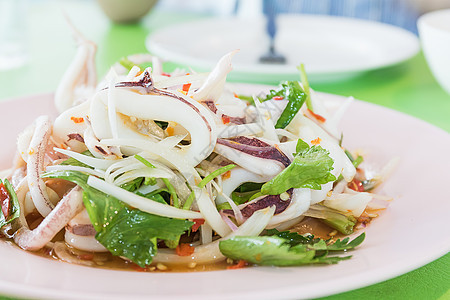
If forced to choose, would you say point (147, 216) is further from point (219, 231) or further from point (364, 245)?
point (364, 245)

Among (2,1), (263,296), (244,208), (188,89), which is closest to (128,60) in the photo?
(188,89)

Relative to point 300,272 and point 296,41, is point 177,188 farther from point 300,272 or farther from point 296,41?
point 296,41

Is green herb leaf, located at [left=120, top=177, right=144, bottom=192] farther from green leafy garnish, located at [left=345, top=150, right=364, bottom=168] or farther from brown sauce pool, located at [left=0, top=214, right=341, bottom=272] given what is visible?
green leafy garnish, located at [left=345, top=150, right=364, bottom=168]

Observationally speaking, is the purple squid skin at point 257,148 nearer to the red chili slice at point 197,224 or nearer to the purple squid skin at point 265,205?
the purple squid skin at point 265,205

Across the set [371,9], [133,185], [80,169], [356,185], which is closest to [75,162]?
[80,169]

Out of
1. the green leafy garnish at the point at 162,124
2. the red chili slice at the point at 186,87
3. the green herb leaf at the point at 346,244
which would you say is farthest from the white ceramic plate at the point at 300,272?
the red chili slice at the point at 186,87
